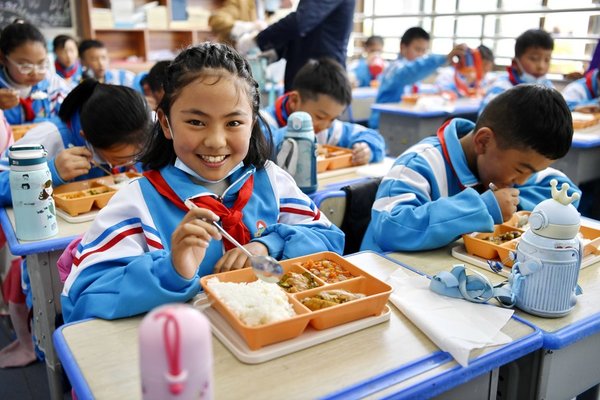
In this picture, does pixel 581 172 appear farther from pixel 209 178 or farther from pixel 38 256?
pixel 38 256

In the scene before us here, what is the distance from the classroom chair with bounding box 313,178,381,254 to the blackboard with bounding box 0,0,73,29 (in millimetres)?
5395

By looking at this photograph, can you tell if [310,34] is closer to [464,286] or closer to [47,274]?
[47,274]

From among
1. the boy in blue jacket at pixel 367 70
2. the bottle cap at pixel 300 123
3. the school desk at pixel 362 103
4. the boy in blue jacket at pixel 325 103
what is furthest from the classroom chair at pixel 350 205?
the boy in blue jacket at pixel 367 70

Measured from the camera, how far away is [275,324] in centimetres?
83

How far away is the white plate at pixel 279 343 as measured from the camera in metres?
0.84

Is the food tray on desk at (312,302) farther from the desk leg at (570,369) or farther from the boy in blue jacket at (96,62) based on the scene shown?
the boy in blue jacket at (96,62)

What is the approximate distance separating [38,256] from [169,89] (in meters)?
0.69

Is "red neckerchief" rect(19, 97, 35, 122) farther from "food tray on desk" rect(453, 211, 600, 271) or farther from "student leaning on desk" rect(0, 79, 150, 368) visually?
"food tray on desk" rect(453, 211, 600, 271)

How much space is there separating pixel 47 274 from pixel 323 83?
→ 148cm

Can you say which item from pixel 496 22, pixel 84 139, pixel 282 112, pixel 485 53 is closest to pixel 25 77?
pixel 84 139

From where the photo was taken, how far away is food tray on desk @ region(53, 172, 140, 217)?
171 cm

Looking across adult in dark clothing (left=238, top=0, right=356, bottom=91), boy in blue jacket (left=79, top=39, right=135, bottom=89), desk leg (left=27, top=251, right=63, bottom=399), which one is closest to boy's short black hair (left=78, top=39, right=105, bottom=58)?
boy in blue jacket (left=79, top=39, right=135, bottom=89)

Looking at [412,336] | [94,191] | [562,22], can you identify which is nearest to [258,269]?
[412,336]

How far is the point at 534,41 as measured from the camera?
4.08 m
